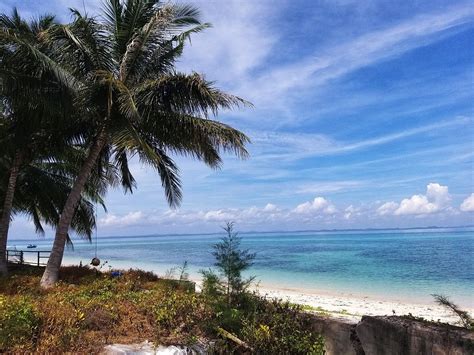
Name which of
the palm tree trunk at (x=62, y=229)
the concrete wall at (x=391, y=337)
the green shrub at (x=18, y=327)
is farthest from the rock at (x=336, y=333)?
the palm tree trunk at (x=62, y=229)

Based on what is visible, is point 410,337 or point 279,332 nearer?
point 410,337

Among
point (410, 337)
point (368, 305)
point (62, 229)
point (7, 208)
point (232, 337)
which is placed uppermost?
point (7, 208)

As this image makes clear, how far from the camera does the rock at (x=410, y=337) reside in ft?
15.1

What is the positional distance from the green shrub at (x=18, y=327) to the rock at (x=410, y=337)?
440cm

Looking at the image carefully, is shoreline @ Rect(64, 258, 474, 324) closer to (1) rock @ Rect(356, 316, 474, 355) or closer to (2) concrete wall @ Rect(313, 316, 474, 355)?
(2) concrete wall @ Rect(313, 316, 474, 355)

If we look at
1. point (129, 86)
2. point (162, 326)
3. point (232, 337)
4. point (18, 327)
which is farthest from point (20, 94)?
point (232, 337)

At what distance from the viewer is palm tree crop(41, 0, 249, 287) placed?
11352 mm

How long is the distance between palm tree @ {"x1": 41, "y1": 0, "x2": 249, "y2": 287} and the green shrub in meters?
5.60

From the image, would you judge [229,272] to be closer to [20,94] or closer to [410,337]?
[410,337]

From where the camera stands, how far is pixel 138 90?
11180mm

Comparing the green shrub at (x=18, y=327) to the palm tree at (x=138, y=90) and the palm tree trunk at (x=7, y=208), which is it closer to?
the palm tree at (x=138, y=90)

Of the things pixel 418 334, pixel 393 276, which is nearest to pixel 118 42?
pixel 418 334

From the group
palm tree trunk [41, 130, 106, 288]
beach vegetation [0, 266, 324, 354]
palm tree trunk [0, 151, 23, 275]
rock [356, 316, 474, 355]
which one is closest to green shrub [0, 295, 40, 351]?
beach vegetation [0, 266, 324, 354]

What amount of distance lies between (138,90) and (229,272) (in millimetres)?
6392
